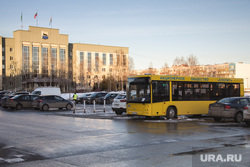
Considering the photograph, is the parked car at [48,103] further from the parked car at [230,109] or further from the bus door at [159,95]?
the parked car at [230,109]

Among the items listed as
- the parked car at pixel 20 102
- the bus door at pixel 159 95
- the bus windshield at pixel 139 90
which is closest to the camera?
the bus door at pixel 159 95

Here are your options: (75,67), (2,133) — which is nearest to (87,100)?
(2,133)

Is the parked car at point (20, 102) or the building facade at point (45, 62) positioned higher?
the building facade at point (45, 62)

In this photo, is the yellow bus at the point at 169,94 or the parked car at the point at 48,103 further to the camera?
the parked car at the point at 48,103

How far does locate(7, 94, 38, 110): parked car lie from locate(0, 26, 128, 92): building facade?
52477 mm

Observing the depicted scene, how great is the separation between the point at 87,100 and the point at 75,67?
176 feet

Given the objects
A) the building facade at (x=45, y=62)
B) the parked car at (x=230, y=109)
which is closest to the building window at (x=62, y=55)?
the building facade at (x=45, y=62)

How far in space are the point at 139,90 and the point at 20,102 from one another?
662 inches

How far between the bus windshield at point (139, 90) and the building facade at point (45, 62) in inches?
2535

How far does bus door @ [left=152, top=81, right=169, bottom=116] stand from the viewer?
781 inches

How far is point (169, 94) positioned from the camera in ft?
67.5

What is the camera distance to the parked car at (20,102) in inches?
1272

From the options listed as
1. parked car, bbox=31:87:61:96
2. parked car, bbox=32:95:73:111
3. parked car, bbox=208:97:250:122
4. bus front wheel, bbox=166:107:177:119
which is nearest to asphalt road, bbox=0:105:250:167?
parked car, bbox=208:97:250:122

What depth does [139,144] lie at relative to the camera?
34.9 ft
